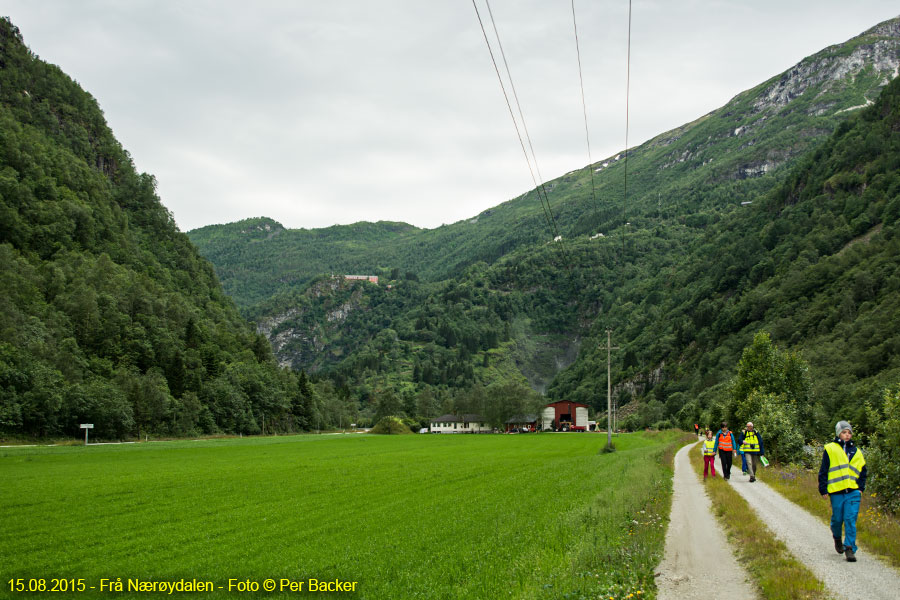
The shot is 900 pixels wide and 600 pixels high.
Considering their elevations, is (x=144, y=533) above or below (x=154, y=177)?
below

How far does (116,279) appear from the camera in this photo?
12294cm

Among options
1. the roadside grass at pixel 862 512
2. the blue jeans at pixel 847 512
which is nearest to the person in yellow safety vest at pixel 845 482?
the blue jeans at pixel 847 512

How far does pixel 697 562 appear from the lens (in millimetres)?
14523

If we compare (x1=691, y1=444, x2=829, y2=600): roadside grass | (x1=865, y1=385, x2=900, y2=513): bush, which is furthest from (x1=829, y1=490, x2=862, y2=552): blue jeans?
(x1=865, y1=385, x2=900, y2=513): bush

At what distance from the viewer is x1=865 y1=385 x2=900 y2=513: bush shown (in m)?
18.1

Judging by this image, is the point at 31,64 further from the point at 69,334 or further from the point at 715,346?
the point at 715,346

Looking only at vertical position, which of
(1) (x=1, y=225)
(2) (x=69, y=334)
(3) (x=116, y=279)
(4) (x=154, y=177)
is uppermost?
(4) (x=154, y=177)

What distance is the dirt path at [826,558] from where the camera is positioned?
37.6ft

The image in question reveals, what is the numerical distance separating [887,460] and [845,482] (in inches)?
252

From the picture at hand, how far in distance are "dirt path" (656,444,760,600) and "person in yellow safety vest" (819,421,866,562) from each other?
7.50 ft

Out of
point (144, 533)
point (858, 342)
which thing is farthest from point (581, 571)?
point (858, 342)

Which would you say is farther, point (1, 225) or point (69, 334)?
point (1, 225)

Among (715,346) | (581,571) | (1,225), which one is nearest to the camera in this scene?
(581,571)

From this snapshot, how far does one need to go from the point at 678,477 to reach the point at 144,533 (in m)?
27.5
